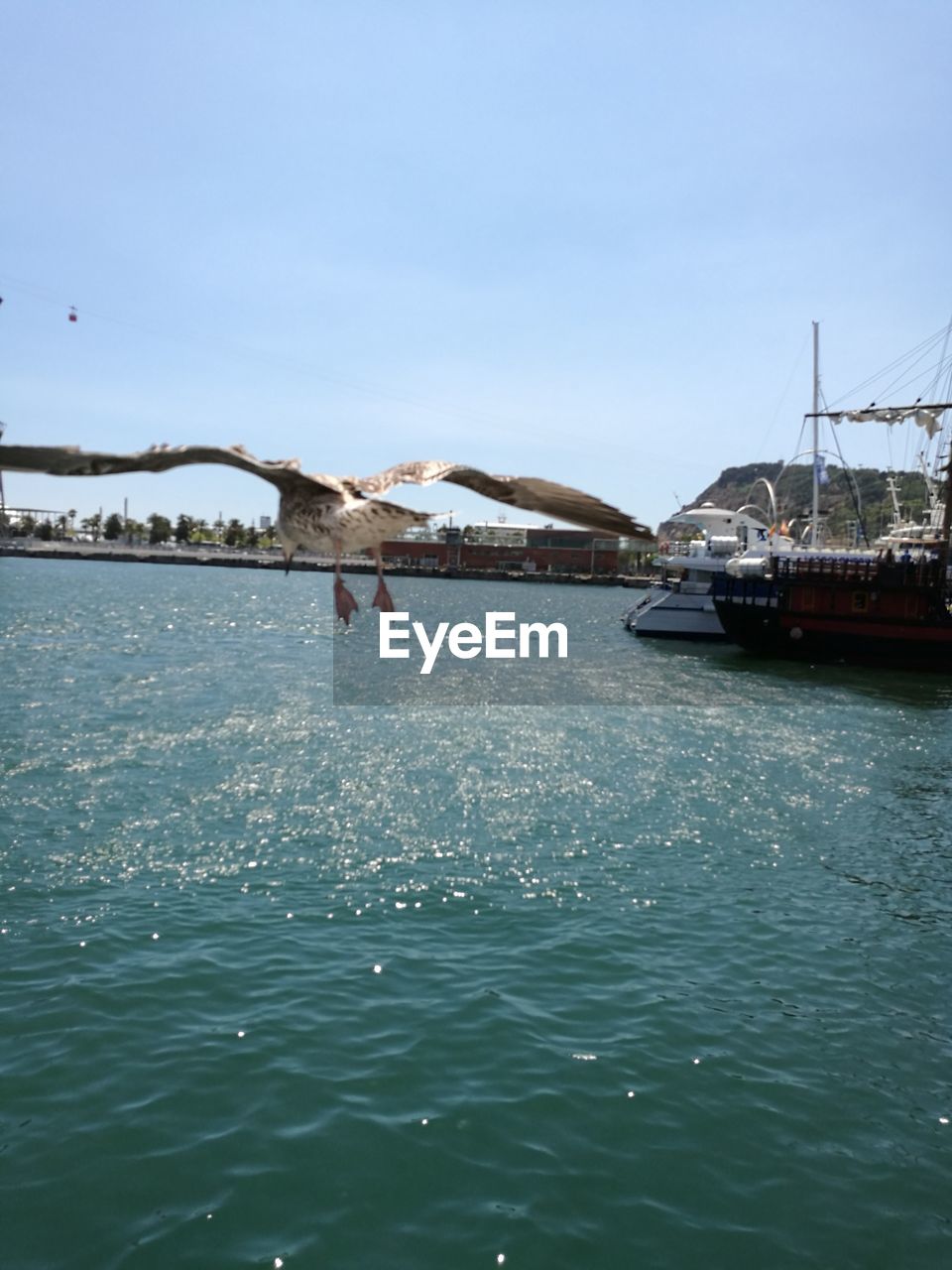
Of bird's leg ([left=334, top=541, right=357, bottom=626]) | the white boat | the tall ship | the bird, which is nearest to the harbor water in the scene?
bird's leg ([left=334, top=541, right=357, bottom=626])

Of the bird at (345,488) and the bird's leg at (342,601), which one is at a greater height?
the bird at (345,488)

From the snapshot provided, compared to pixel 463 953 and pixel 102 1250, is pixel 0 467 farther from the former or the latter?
pixel 463 953

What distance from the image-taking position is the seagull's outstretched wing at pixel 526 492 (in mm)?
5602

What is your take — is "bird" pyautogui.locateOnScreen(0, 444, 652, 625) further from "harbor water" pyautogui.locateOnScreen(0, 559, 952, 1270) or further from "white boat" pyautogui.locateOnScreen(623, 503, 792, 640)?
"white boat" pyautogui.locateOnScreen(623, 503, 792, 640)

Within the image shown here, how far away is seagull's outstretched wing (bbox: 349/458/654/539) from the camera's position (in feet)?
18.4

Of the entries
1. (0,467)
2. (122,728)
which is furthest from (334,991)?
(122,728)

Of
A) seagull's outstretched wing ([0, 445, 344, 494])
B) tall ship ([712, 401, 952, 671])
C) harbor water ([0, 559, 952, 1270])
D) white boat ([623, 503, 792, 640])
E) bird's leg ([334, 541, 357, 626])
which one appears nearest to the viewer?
seagull's outstretched wing ([0, 445, 344, 494])

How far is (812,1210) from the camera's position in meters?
9.98

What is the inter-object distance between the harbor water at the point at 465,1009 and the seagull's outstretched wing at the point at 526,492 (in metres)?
7.44

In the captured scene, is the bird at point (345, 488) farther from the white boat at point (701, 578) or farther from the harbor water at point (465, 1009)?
the white boat at point (701, 578)

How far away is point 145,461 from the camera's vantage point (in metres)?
5.88

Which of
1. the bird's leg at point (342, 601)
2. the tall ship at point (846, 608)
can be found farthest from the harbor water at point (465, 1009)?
the tall ship at point (846, 608)

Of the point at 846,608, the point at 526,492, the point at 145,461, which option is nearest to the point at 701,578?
the point at 846,608

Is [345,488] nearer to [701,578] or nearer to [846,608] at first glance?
[846,608]
